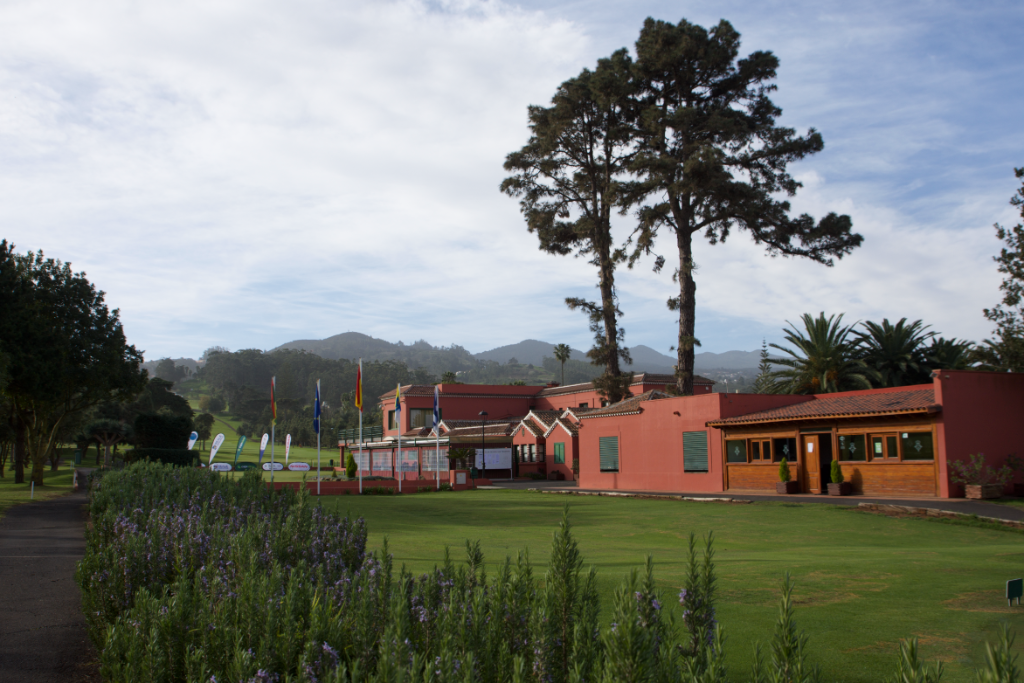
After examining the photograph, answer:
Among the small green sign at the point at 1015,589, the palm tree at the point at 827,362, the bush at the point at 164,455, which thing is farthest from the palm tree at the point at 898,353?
the bush at the point at 164,455

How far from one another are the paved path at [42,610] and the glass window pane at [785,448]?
2211 cm

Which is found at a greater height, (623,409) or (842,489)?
(623,409)

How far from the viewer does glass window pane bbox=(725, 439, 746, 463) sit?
1081 inches

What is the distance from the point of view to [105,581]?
6.18 meters

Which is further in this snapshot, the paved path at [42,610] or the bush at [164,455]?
the bush at [164,455]

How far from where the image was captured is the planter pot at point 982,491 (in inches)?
800

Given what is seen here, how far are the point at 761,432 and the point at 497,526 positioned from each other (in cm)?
1386

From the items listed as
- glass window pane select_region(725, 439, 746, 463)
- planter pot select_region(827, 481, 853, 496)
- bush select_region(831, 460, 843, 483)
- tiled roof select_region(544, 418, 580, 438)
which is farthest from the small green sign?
tiled roof select_region(544, 418, 580, 438)

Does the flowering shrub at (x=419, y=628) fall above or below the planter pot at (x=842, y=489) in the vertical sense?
above

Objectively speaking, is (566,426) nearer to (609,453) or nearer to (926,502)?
(609,453)

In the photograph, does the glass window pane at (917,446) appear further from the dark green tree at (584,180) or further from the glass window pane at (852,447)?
the dark green tree at (584,180)

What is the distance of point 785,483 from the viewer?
24.8 m

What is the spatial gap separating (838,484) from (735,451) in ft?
15.9

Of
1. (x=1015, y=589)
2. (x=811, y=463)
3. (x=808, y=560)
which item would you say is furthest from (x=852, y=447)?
(x=1015, y=589)
